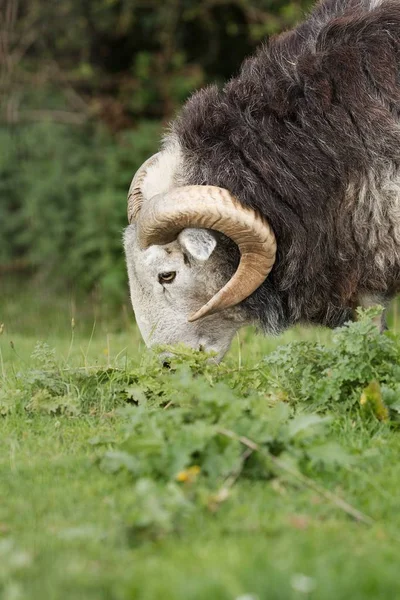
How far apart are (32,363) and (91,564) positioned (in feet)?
12.2

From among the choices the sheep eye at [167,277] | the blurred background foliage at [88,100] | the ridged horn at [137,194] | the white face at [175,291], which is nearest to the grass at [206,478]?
the white face at [175,291]

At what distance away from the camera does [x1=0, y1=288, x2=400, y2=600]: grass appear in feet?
10.5

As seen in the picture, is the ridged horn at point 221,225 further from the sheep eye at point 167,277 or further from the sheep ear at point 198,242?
the sheep eye at point 167,277

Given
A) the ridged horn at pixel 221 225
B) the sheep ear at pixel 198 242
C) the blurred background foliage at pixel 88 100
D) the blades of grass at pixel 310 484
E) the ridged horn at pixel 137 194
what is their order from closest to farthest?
the blades of grass at pixel 310 484 → the ridged horn at pixel 221 225 → the sheep ear at pixel 198 242 → the ridged horn at pixel 137 194 → the blurred background foliage at pixel 88 100

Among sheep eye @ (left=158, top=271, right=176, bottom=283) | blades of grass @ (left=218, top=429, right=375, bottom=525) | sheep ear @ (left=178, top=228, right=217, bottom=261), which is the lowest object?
blades of grass @ (left=218, top=429, right=375, bottom=525)

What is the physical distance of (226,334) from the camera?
7.06m

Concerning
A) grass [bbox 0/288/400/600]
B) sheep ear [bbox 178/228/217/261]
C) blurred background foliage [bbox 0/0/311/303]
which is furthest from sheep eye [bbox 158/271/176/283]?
blurred background foliage [bbox 0/0/311/303]

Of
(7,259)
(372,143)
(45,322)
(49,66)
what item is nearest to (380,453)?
(372,143)

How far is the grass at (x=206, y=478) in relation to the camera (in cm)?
320

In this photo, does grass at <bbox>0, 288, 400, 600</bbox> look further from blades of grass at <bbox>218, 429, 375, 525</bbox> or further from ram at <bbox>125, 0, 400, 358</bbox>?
ram at <bbox>125, 0, 400, 358</bbox>

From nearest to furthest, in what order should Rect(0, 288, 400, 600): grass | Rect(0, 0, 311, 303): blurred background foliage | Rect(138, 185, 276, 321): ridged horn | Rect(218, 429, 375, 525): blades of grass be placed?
Rect(0, 288, 400, 600): grass → Rect(218, 429, 375, 525): blades of grass → Rect(138, 185, 276, 321): ridged horn → Rect(0, 0, 311, 303): blurred background foliage

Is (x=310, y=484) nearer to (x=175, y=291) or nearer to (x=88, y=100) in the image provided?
(x=175, y=291)

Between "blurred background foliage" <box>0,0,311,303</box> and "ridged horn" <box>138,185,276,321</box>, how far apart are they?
29.4ft

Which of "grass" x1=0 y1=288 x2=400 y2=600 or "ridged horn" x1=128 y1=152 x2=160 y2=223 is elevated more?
"ridged horn" x1=128 y1=152 x2=160 y2=223
